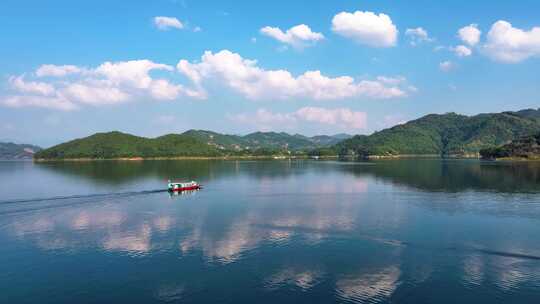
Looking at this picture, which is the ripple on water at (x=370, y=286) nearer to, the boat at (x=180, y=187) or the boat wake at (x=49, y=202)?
the boat wake at (x=49, y=202)

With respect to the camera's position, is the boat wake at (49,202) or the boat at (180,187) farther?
the boat at (180,187)

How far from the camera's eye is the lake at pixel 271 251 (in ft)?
104

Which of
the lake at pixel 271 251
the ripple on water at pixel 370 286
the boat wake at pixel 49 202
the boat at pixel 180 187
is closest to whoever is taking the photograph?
the ripple on water at pixel 370 286

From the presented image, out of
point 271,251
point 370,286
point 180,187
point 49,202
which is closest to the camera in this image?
point 370,286

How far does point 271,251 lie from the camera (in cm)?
4275

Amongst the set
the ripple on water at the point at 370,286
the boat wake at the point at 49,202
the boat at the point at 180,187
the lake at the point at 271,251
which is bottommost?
the ripple on water at the point at 370,286

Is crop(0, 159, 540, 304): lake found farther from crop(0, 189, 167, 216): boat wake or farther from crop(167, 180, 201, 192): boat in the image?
crop(167, 180, 201, 192): boat

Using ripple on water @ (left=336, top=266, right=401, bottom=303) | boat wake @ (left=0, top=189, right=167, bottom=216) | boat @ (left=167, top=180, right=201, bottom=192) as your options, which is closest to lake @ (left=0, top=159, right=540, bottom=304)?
ripple on water @ (left=336, top=266, right=401, bottom=303)

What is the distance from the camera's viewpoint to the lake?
3172cm

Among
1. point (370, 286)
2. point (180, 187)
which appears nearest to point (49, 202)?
point (180, 187)

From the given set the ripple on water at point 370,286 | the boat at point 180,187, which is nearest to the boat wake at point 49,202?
the boat at point 180,187

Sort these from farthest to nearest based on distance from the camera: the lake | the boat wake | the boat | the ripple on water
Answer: the boat, the boat wake, the lake, the ripple on water

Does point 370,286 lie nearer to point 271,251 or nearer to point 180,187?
point 271,251

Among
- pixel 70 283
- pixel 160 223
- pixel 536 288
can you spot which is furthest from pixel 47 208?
pixel 536 288
